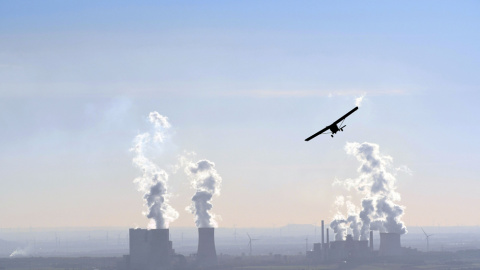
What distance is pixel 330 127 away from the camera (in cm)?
5325
